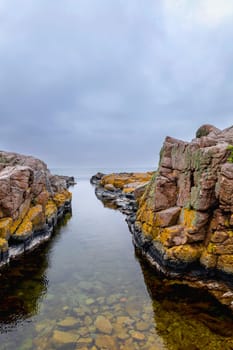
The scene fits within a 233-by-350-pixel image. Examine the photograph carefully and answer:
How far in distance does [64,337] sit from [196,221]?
36.2 ft

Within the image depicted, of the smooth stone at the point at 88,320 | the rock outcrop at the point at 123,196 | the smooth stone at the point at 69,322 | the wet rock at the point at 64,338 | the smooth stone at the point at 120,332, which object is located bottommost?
the wet rock at the point at 64,338

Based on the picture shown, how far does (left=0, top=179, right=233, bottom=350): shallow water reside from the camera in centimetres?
1187

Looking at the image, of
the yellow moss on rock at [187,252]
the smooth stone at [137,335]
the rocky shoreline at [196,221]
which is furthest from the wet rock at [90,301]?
the yellow moss on rock at [187,252]

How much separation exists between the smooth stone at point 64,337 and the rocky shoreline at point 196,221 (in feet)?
27.5

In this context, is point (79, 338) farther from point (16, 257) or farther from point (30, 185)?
point (30, 185)

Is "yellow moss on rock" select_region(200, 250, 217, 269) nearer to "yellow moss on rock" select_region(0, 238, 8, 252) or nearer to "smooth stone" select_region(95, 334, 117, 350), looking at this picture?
"smooth stone" select_region(95, 334, 117, 350)

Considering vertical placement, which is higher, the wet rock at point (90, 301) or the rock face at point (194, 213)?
the rock face at point (194, 213)

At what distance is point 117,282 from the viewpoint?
18.3 metres

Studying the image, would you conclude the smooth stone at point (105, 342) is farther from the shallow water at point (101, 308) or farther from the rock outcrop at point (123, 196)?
the rock outcrop at point (123, 196)

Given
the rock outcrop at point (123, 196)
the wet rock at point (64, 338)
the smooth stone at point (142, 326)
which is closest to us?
the wet rock at point (64, 338)

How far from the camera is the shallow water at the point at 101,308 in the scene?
11.9 meters

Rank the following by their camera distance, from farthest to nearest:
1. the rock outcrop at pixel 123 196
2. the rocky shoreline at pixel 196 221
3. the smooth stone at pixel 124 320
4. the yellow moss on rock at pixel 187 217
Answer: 1. the rock outcrop at pixel 123 196
2. the yellow moss on rock at pixel 187 217
3. the rocky shoreline at pixel 196 221
4. the smooth stone at pixel 124 320

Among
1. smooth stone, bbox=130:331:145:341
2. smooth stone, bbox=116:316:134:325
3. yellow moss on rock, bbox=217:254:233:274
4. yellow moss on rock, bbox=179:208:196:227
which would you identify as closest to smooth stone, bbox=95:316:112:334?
smooth stone, bbox=116:316:134:325

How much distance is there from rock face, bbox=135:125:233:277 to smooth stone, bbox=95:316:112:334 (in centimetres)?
648
